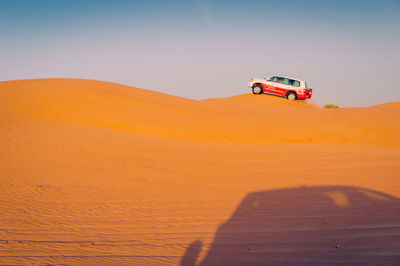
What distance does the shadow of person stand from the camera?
3166 mm

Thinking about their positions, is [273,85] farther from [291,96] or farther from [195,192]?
[195,192]

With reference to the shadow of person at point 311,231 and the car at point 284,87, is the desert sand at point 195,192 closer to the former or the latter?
the shadow of person at point 311,231

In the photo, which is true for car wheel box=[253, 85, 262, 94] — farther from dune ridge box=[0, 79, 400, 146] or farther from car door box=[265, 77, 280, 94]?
dune ridge box=[0, 79, 400, 146]

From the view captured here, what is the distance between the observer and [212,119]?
1388 centimetres

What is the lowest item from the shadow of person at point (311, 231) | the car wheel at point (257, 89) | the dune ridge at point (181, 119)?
the shadow of person at point (311, 231)

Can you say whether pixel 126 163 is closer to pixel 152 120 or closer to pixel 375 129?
pixel 152 120

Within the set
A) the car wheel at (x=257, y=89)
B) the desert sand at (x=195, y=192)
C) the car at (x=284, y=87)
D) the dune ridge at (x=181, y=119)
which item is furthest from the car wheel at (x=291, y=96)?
the desert sand at (x=195, y=192)

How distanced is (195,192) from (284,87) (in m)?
19.9

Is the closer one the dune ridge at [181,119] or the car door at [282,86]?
the dune ridge at [181,119]

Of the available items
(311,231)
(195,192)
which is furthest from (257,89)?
(311,231)

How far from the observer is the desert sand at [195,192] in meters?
3.44

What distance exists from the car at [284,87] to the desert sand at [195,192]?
10.9m

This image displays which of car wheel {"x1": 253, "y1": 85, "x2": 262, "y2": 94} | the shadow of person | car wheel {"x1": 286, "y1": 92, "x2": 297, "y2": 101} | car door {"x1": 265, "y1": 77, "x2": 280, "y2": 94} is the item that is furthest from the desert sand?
car wheel {"x1": 253, "y1": 85, "x2": 262, "y2": 94}

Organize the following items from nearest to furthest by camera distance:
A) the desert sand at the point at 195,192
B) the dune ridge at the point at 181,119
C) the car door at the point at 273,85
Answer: the desert sand at the point at 195,192 < the dune ridge at the point at 181,119 < the car door at the point at 273,85
